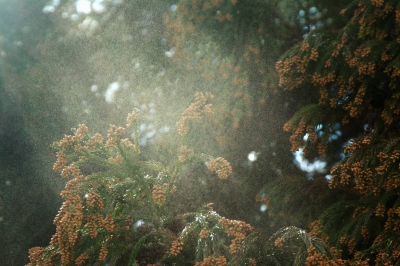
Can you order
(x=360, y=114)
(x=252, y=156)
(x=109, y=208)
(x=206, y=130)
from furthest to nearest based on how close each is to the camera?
1. (x=252, y=156)
2. (x=206, y=130)
3. (x=360, y=114)
4. (x=109, y=208)

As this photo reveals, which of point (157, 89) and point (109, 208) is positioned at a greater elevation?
point (157, 89)

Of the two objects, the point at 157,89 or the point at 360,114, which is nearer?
the point at 360,114

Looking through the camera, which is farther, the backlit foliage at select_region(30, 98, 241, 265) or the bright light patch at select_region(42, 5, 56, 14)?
the bright light patch at select_region(42, 5, 56, 14)

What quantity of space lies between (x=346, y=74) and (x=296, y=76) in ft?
1.12

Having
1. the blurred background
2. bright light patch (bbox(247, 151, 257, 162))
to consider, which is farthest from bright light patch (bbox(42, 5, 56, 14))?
bright light patch (bbox(247, 151, 257, 162))

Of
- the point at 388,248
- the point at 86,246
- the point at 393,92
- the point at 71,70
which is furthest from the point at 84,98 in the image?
the point at 388,248

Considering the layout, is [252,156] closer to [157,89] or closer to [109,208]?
[157,89]

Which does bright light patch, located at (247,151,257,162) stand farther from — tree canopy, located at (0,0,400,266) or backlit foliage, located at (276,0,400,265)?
backlit foliage, located at (276,0,400,265)

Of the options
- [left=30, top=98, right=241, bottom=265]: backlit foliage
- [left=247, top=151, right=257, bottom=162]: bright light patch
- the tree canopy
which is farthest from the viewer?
[left=247, top=151, right=257, bottom=162]: bright light patch

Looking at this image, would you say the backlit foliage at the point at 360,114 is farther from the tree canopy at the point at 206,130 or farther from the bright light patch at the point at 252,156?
the bright light patch at the point at 252,156

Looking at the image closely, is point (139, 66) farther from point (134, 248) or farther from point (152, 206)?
point (134, 248)

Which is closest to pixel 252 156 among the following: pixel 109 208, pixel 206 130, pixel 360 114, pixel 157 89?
pixel 206 130

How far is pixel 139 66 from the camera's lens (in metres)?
4.05

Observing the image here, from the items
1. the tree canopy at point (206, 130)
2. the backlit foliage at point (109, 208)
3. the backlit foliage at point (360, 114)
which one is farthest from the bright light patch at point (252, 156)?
the backlit foliage at point (109, 208)
